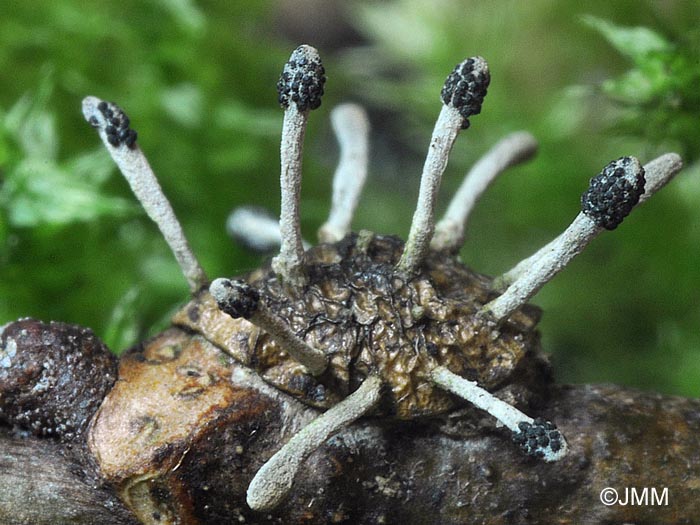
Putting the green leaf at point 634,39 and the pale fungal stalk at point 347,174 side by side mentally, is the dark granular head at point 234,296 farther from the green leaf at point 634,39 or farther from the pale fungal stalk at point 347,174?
the green leaf at point 634,39

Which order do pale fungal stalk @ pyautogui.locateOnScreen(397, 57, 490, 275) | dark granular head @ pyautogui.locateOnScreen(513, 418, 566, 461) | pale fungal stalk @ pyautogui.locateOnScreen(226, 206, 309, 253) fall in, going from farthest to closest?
pale fungal stalk @ pyautogui.locateOnScreen(226, 206, 309, 253) < pale fungal stalk @ pyautogui.locateOnScreen(397, 57, 490, 275) < dark granular head @ pyautogui.locateOnScreen(513, 418, 566, 461)

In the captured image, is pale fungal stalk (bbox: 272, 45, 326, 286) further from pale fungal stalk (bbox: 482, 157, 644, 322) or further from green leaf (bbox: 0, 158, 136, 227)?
green leaf (bbox: 0, 158, 136, 227)

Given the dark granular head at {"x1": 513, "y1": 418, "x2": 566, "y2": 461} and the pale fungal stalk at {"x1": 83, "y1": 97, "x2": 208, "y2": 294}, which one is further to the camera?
the pale fungal stalk at {"x1": 83, "y1": 97, "x2": 208, "y2": 294}

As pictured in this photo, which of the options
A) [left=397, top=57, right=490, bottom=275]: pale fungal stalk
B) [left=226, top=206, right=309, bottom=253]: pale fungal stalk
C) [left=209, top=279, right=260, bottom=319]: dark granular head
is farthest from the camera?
[left=226, top=206, right=309, bottom=253]: pale fungal stalk

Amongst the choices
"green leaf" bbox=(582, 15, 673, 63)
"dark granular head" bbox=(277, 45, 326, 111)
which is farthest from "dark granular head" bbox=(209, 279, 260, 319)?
"green leaf" bbox=(582, 15, 673, 63)

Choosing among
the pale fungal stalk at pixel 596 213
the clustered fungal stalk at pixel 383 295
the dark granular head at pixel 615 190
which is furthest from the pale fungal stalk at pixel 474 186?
the dark granular head at pixel 615 190

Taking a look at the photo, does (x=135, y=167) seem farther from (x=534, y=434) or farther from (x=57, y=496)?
(x=534, y=434)

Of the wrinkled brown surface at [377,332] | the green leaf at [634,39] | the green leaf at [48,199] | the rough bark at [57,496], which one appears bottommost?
the rough bark at [57,496]
